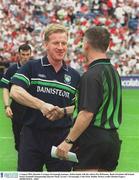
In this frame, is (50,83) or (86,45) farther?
(50,83)

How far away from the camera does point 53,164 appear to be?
6.48 m

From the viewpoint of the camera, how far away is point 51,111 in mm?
5938

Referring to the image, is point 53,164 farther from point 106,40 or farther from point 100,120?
point 106,40

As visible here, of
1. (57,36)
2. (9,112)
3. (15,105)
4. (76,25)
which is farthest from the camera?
(76,25)

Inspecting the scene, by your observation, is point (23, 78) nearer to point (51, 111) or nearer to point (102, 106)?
point (51, 111)

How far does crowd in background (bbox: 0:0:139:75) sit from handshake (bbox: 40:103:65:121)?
22.8m

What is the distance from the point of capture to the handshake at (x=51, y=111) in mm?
5918

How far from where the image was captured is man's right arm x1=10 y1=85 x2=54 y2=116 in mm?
5926

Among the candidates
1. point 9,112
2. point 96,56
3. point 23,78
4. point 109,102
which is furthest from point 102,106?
point 9,112

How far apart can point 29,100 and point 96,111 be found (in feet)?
3.36

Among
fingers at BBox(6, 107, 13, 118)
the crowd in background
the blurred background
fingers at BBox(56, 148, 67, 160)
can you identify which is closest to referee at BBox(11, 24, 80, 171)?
fingers at BBox(56, 148, 67, 160)

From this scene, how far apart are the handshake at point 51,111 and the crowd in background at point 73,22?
22.8m

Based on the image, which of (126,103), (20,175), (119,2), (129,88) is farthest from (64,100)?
(119,2)

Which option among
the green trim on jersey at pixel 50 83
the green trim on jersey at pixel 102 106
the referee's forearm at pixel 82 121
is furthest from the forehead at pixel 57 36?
the referee's forearm at pixel 82 121
